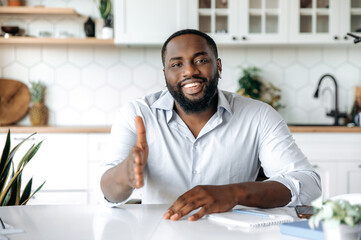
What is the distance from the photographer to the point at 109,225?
126 cm

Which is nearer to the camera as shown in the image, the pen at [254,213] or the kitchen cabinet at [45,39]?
the pen at [254,213]

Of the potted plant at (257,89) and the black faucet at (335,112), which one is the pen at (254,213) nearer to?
the potted plant at (257,89)

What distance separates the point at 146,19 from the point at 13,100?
1.29 m

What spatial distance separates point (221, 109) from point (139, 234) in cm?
88

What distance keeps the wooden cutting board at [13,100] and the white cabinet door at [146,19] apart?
94cm

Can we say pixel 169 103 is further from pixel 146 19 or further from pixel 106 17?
pixel 106 17

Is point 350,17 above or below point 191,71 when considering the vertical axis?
above

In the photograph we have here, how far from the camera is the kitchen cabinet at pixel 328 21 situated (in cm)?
362

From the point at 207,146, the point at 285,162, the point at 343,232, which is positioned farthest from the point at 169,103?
the point at 343,232

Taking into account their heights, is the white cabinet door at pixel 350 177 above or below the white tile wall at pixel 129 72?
below

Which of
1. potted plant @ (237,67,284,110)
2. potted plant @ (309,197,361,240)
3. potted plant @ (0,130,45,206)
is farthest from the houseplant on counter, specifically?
potted plant @ (309,197,361,240)

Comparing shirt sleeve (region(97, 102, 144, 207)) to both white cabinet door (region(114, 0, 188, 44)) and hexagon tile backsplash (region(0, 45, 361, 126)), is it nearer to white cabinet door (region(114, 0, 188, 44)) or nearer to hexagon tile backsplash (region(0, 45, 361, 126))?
white cabinet door (region(114, 0, 188, 44))

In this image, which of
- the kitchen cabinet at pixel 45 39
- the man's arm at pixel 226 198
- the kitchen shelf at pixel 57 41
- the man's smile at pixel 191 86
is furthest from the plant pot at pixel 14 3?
the man's arm at pixel 226 198

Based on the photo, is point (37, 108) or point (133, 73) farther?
point (133, 73)
